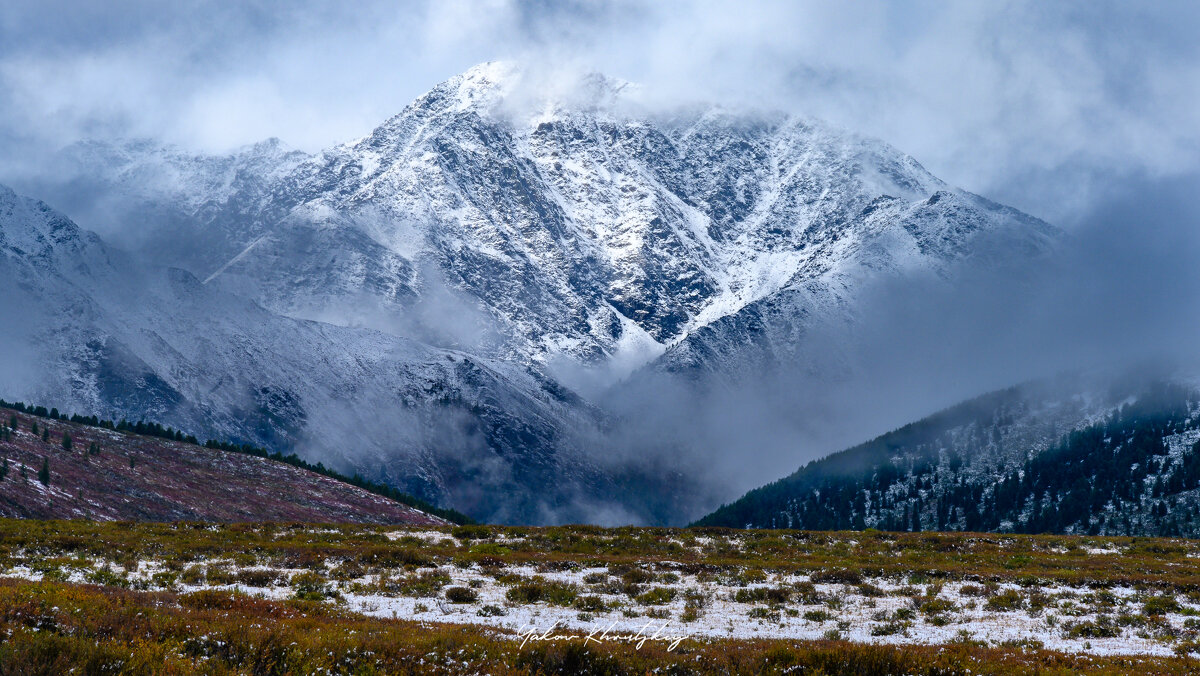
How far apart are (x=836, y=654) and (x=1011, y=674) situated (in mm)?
3827

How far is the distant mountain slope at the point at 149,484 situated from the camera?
73188 millimetres

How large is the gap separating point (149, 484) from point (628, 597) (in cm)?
7210

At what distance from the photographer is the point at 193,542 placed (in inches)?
1745

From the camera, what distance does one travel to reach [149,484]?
8844 centimetres

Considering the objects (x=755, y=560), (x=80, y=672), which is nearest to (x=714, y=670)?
(x=80, y=672)

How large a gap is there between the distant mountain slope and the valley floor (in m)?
25.4

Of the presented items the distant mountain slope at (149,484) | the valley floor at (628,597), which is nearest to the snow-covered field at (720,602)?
the valley floor at (628,597)
